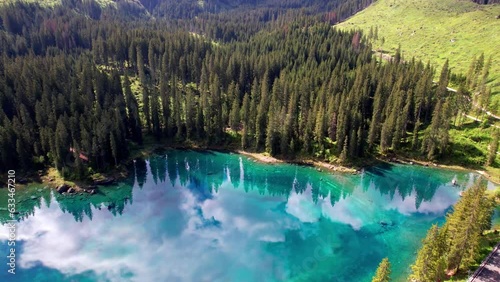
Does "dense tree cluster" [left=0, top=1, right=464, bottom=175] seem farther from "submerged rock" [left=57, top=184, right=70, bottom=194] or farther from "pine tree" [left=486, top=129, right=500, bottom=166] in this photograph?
"pine tree" [left=486, top=129, right=500, bottom=166]

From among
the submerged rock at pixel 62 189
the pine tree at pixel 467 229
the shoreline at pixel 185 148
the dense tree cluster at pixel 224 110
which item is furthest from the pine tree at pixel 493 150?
the submerged rock at pixel 62 189

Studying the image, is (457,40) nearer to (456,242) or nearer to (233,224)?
(456,242)

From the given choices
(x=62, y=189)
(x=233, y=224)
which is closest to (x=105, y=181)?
(x=62, y=189)

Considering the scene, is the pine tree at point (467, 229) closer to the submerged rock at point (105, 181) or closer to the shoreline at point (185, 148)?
the shoreline at point (185, 148)

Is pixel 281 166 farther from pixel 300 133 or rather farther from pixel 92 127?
pixel 92 127

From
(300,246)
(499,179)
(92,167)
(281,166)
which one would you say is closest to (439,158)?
(499,179)
